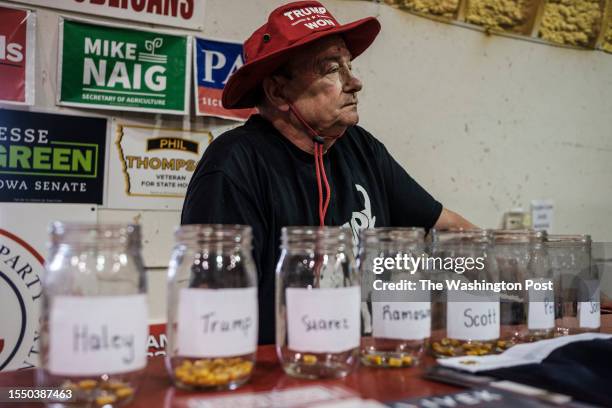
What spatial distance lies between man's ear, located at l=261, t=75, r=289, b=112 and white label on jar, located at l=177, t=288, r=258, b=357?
2.85 feet

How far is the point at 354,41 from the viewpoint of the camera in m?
1.46

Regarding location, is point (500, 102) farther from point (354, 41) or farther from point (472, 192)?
point (354, 41)

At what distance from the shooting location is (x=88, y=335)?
52 centimetres

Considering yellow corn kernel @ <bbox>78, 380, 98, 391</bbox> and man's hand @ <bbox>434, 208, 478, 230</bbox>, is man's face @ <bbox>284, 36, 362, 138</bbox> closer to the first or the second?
man's hand @ <bbox>434, 208, 478, 230</bbox>

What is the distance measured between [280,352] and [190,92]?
1422 millimetres

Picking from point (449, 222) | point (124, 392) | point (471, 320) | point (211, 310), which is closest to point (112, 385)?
point (124, 392)

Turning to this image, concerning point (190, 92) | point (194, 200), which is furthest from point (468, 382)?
point (190, 92)

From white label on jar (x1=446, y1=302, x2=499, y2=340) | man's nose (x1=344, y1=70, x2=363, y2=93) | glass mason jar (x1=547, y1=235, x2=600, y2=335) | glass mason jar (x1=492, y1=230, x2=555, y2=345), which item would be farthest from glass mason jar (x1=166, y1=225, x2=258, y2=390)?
man's nose (x1=344, y1=70, x2=363, y2=93)

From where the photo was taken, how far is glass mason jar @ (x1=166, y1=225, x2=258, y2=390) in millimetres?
583

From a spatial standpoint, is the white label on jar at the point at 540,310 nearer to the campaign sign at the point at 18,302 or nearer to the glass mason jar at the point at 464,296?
the glass mason jar at the point at 464,296

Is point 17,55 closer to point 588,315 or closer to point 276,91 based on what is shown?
point 276,91

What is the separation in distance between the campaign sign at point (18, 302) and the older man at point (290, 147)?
718mm


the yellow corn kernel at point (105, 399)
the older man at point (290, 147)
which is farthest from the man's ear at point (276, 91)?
the yellow corn kernel at point (105, 399)

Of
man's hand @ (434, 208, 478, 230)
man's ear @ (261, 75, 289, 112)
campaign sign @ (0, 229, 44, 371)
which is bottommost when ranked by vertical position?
campaign sign @ (0, 229, 44, 371)
